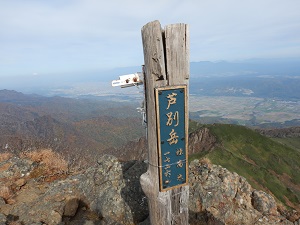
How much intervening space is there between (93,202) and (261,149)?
138ft

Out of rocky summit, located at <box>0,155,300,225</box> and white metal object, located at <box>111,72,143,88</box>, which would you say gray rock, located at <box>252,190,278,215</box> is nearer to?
rocky summit, located at <box>0,155,300,225</box>

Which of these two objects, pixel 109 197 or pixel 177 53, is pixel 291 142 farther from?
pixel 177 53

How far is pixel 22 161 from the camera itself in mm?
10523

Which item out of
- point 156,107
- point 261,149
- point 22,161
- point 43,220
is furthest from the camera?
point 261,149

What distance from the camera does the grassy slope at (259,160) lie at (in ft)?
103

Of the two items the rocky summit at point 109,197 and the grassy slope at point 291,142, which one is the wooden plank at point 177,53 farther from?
the grassy slope at point 291,142

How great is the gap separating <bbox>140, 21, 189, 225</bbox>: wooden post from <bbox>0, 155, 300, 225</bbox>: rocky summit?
2.65 m

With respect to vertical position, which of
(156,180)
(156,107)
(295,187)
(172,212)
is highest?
(156,107)

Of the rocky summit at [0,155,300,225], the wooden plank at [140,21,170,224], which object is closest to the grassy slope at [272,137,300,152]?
the rocky summit at [0,155,300,225]

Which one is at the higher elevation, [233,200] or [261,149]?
[233,200]

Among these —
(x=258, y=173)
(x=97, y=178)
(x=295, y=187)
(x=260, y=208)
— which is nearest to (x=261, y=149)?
(x=295, y=187)

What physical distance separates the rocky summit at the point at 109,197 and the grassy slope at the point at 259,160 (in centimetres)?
2195

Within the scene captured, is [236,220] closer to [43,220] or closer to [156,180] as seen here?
[156,180]

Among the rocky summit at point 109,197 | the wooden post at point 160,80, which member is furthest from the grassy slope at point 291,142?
the wooden post at point 160,80
